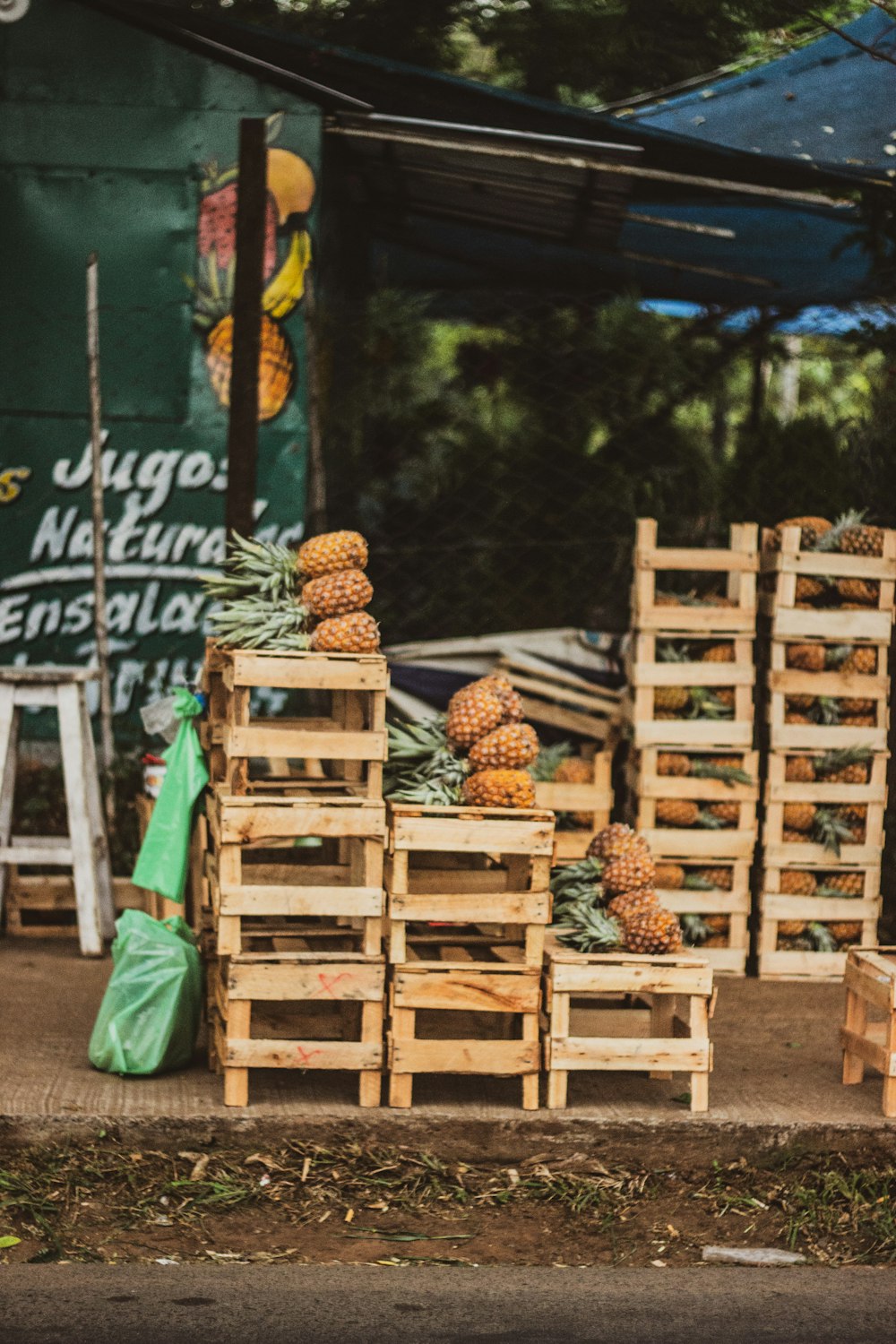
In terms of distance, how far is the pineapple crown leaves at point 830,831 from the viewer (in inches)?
324

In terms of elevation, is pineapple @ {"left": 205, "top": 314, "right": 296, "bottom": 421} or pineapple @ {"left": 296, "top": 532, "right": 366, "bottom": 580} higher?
pineapple @ {"left": 205, "top": 314, "right": 296, "bottom": 421}

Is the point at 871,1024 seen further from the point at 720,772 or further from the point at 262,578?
the point at 262,578

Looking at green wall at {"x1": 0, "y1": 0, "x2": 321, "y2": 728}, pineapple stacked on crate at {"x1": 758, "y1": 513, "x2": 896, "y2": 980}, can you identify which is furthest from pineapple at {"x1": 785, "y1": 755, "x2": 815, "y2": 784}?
green wall at {"x1": 0, "y1": 0, "x2": 321, "y2": 728}

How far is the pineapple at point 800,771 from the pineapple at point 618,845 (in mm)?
1888

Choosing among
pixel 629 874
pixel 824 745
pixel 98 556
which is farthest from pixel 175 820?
pixel 824 745

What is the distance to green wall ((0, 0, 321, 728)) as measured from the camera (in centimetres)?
1042

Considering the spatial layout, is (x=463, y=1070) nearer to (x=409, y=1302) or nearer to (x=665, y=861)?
(x=409, y=1302)

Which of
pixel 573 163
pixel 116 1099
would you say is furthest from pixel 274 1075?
pixel 573 163

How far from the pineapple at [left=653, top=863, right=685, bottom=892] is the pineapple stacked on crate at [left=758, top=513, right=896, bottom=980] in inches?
17.3

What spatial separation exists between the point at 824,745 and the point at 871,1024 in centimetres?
199

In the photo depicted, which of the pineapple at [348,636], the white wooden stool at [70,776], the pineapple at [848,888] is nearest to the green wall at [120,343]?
the white wooden stool at [70,776]

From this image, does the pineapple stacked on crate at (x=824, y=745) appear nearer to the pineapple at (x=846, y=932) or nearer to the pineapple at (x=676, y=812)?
the pineapple at (x=846, y=932)

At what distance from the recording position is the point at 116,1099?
5.84 m

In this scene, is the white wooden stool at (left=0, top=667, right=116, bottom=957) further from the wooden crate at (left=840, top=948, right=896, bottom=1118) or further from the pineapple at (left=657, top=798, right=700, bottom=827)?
the wooden crate at (left=840, top=948, right=896, bottom=1118)
